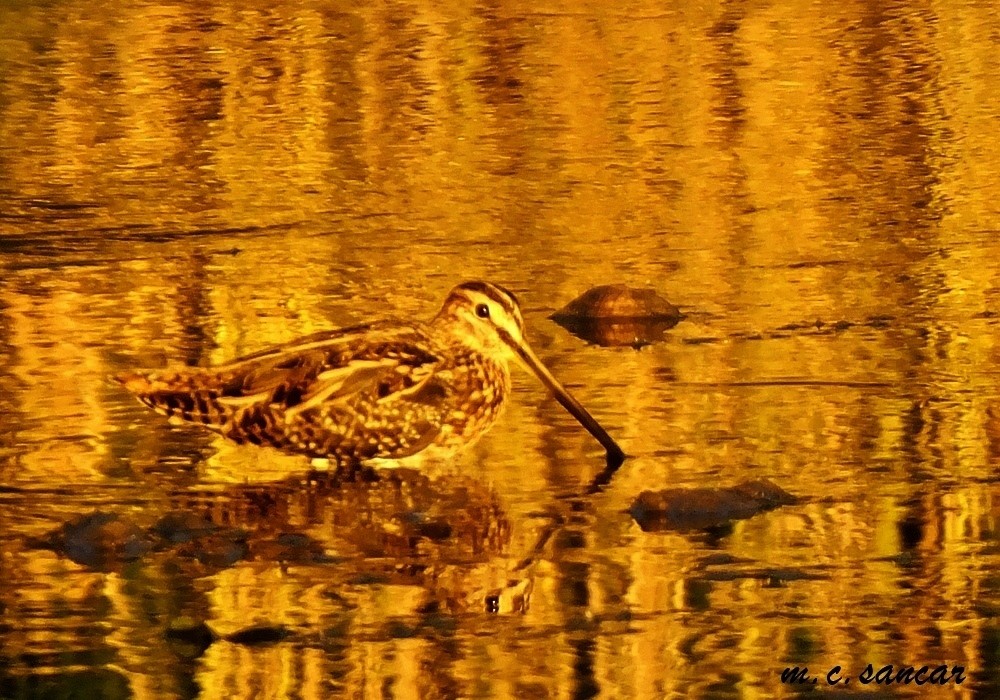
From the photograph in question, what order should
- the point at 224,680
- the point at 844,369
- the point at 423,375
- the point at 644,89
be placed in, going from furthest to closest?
the point at 644,89 → the point at 844,369 → the point at 423,375 → the point at 224,680

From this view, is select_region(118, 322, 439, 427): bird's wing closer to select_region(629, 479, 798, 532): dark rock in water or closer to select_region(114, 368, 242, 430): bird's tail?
select_region(114, 368, 242, 430): bird's tail

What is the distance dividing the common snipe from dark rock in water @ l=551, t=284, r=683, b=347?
1375 mm

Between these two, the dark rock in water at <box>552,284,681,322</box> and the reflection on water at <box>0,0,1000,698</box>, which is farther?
the dark rock in water at <box>552,284,681,322</box>

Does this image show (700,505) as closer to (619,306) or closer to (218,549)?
(218,549)

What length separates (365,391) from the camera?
308 inches

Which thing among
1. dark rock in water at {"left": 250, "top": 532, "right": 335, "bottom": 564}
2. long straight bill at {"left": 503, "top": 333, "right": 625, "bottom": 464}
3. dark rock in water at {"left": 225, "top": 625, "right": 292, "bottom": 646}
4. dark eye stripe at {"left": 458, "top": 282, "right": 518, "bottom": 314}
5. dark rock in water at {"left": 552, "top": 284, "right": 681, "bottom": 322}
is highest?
dark rock in water at {"left": 552, "top": 284, "right": 681, "bottom": 322}

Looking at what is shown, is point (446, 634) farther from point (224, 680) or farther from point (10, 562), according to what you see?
point (10, 562)

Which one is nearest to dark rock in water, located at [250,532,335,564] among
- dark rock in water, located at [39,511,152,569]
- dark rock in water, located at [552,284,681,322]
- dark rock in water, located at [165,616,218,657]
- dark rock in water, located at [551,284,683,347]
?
dark rock in water, located at [39,511,152,569]

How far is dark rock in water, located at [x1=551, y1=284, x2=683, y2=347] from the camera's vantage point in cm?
941

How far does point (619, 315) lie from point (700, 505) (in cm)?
254

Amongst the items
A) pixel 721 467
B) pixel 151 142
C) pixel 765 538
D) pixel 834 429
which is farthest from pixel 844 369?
pixel 151 142

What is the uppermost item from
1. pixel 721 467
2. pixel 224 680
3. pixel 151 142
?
pixel 151 142

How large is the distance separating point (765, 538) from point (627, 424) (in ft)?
4.47

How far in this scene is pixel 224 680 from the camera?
5805mm
